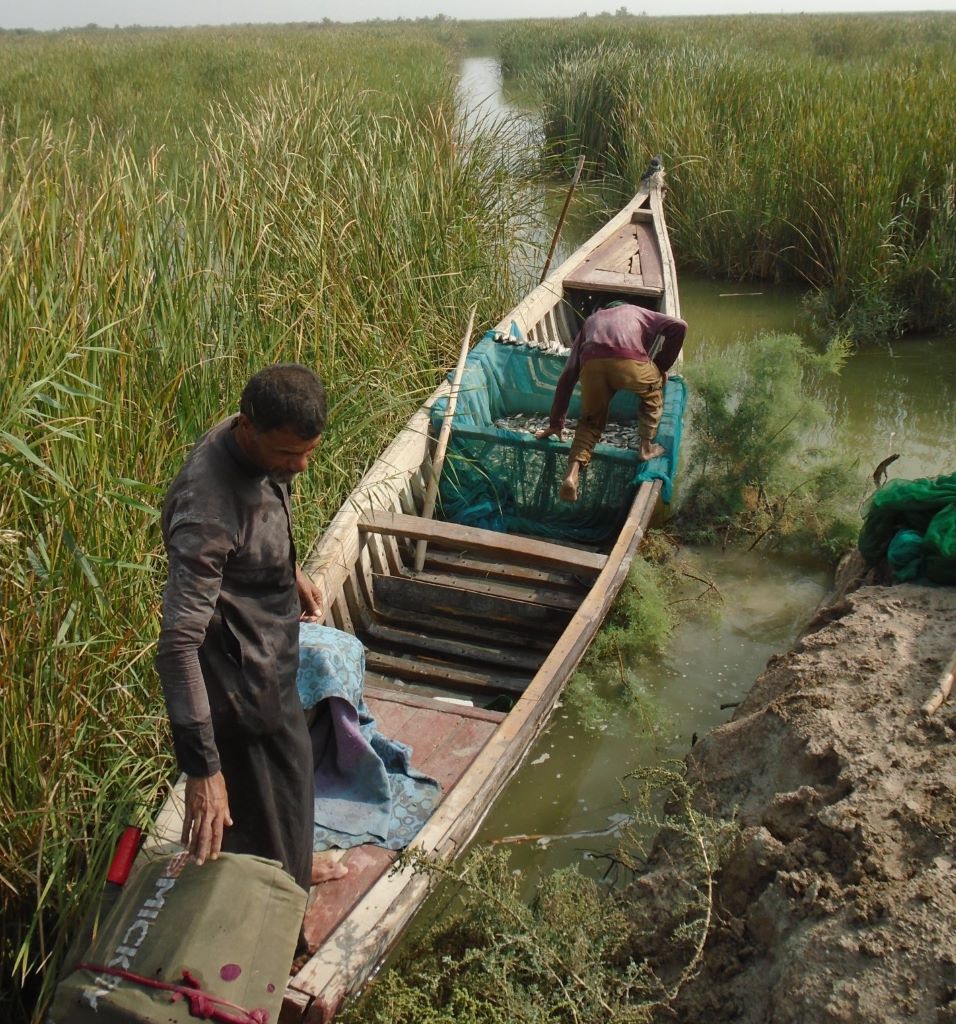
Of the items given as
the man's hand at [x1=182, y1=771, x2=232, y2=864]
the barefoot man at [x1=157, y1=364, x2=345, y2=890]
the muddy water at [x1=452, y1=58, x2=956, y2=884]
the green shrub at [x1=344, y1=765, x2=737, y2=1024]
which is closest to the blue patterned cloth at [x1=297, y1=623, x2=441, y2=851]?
the green shrub at [x1=344, y1=765, x2=737, y2=1024]

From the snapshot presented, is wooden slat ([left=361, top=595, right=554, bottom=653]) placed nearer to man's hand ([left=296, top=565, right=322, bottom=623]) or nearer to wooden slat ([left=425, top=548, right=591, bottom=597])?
wooden slat ([left=425, top=548, right=591, bottom=597])

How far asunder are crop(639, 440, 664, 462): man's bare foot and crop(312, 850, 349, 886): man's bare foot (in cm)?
260

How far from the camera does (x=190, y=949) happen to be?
1896mm

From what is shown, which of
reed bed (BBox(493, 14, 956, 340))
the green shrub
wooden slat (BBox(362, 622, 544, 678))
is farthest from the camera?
reed bed (BBox(493, 14, 956, 340))

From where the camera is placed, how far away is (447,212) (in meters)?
5.91

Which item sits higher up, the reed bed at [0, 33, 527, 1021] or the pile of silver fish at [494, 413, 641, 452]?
the reed bed at [0, 33, 527, 1021]

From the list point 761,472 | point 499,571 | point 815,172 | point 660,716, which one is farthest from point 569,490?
point 815,172

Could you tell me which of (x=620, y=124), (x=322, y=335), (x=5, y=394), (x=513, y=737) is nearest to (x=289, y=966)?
(x=513, y=737)

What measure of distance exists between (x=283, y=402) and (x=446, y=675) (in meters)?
2.14

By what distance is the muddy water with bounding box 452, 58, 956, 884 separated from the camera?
11.8 ft

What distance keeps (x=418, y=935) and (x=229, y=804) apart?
75 cm

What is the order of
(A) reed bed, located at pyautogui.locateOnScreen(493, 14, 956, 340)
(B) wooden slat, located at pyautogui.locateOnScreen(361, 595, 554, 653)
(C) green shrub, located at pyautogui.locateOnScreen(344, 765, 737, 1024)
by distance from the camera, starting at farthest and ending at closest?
(A) reed bed, located at pyautogui.locateOnScreen(493, 14, 956, 340), (B) wooden slat, located at pyautogui.locateOnScreen(361, 595, 554, 653), (C) green shrub, located at pyautogui.locateOnScreen(344, 765, 737, 1024)

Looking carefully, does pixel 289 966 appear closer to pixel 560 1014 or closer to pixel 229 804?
pixel 229 804

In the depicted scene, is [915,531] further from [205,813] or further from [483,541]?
[205,813]
